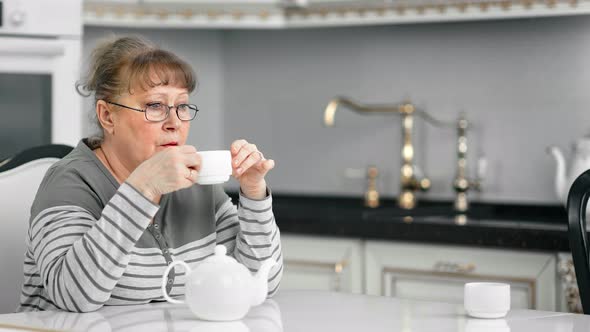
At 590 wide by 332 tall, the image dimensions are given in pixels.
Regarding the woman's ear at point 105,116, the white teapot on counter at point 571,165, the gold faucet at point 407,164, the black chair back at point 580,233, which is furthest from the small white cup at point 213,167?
the gold faucet at point 407,164

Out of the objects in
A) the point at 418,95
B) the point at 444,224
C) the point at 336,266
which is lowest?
the point at 336,266

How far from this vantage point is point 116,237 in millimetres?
1642

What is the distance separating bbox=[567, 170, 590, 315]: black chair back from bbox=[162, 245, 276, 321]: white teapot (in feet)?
2.17

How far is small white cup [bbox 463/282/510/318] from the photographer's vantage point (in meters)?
1.60

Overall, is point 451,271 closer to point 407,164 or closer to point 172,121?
point 407,164

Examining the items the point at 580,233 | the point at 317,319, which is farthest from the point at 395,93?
the point at 317,319

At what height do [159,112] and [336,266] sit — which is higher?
[159,112]

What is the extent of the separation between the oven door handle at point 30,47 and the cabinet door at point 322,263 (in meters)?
0.90

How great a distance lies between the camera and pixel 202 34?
3.90m

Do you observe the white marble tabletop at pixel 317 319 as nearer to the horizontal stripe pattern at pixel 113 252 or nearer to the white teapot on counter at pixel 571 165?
the horizontal stripe pattern at pixel 113 252

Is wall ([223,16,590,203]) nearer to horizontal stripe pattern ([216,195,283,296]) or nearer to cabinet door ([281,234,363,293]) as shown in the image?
cabinet door ([281,234,363,293])

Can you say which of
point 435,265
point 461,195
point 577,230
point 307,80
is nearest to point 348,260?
point 435,265

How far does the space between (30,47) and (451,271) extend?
137 cm

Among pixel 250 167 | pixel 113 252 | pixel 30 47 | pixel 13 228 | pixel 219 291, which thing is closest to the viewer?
pixel 219 291
